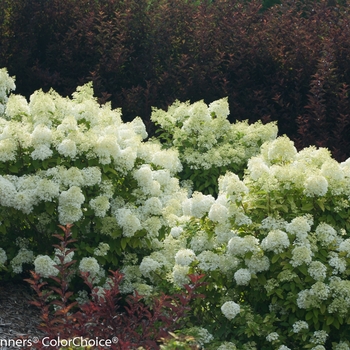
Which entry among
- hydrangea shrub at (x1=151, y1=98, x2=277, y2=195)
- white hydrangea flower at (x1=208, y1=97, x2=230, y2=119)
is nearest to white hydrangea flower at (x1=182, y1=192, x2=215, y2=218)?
hydrangea shrub at (x1=151, y1=98, x2=277, y2=195)

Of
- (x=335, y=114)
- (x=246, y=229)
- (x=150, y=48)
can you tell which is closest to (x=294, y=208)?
(x=246, y=229)

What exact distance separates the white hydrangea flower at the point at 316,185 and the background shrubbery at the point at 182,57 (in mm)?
2650

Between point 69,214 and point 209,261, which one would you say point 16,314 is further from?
point 209,261

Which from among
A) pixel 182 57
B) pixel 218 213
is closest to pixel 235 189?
pixel 218 213

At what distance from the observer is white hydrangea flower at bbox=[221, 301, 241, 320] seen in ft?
14.4

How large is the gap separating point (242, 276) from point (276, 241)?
31 centimetres

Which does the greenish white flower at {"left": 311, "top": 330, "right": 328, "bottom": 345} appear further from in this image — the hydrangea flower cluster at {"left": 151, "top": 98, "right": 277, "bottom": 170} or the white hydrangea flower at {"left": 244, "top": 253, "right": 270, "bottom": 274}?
the hydrangea flower cluster at {"left": 151, "top": 98, "right": 277, "bottom": 170}

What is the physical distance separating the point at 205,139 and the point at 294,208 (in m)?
2.07

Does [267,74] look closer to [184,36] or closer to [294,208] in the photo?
[184,36]

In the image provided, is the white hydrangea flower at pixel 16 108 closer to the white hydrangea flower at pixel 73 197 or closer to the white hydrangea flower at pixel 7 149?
the white hydrangea flower at pixel 7 149

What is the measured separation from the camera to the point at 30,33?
329 inches

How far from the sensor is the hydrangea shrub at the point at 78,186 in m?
5.02

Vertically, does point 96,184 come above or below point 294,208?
above

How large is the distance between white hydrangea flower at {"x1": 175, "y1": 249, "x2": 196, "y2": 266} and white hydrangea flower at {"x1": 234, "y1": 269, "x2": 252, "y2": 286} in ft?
1.09
